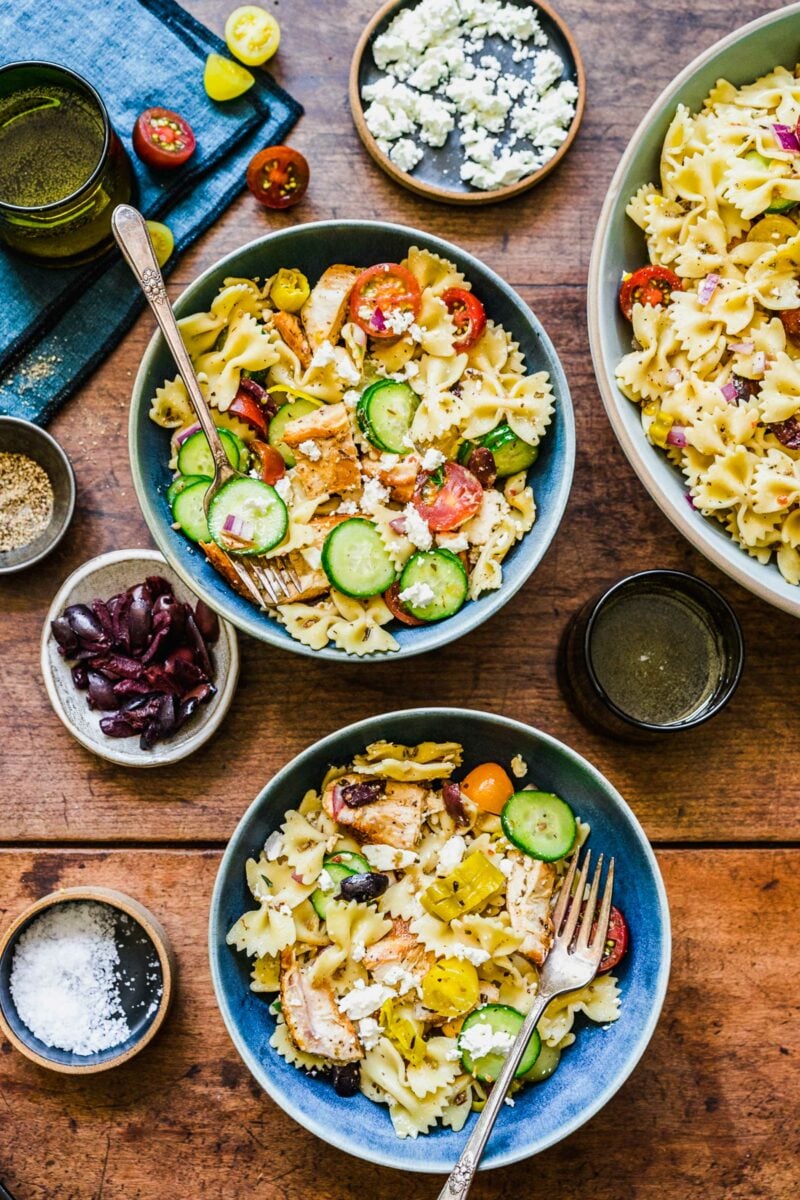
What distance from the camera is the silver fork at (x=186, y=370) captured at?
3.35 m

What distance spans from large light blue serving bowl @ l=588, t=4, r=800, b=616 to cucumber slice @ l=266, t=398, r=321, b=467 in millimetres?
1035

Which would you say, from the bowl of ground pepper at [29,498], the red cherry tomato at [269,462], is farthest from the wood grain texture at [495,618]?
the red cherry tomato at [269,462]

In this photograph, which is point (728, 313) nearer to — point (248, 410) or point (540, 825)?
point (248, 410)

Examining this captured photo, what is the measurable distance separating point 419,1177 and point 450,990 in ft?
2.89

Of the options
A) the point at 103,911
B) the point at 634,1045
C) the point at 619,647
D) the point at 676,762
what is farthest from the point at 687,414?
the point at 103,911

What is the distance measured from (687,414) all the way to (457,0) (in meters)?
1.83

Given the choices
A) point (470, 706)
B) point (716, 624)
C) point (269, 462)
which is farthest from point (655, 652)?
point (269, 462)

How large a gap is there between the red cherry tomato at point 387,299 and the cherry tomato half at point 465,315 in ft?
0.39

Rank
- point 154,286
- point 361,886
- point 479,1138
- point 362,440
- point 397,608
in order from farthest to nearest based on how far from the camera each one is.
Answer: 1. point 362,440
2. point 397,608
3. point 361,886
4. point 154,286
5. point 479,1138

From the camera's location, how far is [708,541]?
348 centimetres

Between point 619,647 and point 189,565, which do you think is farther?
point 619,647

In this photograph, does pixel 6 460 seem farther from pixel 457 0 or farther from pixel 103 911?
pixel 457 0

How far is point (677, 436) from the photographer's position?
359cm

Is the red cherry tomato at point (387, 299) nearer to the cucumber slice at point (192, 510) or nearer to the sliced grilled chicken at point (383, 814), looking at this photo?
the cucumber slice at point (192, 510)
